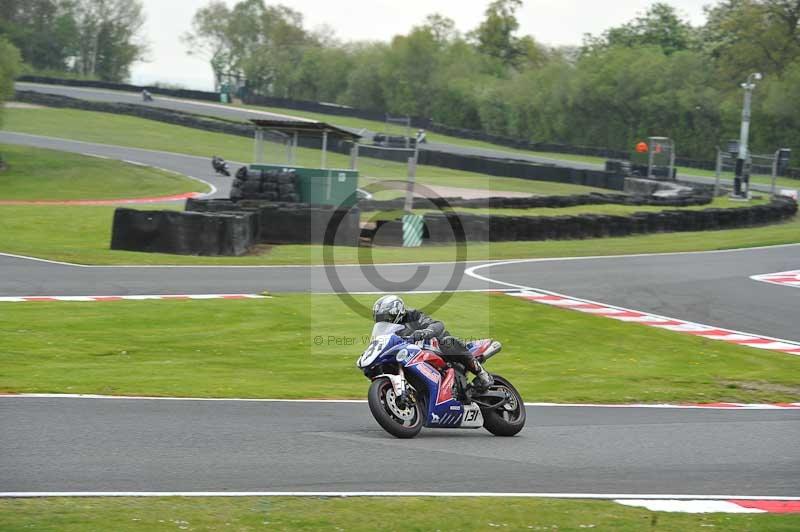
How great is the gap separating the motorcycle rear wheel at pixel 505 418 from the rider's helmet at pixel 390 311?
3.88ft

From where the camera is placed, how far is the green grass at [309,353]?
36.8 ft

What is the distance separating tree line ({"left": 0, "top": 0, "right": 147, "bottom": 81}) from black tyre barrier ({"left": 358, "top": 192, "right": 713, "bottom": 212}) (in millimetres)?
79948

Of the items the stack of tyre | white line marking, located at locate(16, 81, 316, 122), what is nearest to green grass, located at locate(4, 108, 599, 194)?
the stack of tyre

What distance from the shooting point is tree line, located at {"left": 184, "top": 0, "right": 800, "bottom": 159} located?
6706 centimetres

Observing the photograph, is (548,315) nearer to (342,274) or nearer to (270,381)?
(342,274)

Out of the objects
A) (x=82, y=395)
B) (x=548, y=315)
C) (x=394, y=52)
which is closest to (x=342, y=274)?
(x=548, y=315)

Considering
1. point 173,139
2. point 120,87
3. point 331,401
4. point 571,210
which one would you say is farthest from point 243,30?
point 331,401

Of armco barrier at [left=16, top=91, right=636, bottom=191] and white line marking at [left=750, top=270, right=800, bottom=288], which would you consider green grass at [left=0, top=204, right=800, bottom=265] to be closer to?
white line marking at [left=750, top=270, right=800, bottom=288]

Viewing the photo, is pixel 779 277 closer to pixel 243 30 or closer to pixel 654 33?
pixel 654 33

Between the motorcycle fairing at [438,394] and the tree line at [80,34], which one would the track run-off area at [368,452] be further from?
the tree line at [80,34]

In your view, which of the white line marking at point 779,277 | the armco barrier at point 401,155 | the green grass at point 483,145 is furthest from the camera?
the green grass at point 483,145

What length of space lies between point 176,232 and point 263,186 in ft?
22.2

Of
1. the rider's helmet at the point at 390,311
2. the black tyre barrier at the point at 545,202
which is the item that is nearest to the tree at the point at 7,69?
the black tyre barrier at the point at 545,202

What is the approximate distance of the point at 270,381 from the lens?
11.5 meters
